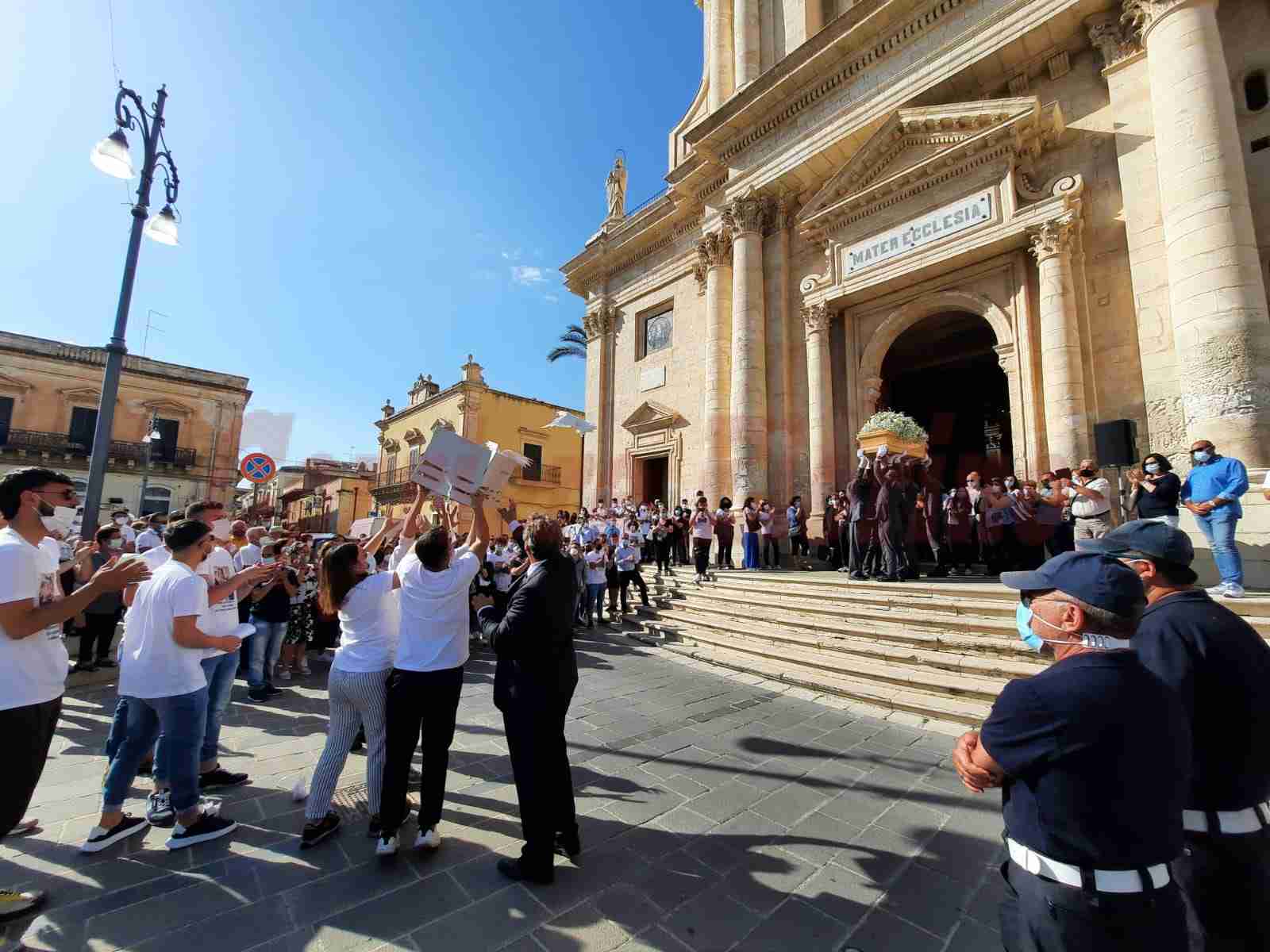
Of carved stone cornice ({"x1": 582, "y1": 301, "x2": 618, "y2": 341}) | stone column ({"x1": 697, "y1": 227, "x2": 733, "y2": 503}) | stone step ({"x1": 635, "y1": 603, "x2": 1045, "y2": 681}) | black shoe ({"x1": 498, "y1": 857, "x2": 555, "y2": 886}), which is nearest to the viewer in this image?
black shoe ({"x1": 498, "y1": 857, "x2": 555, "y2": 886})

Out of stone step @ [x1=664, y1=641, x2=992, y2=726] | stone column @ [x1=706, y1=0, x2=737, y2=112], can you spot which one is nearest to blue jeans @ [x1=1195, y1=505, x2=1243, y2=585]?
stone step @ [x1=664, y1=641, x2=992, y2=726]

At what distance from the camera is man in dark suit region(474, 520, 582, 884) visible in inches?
111

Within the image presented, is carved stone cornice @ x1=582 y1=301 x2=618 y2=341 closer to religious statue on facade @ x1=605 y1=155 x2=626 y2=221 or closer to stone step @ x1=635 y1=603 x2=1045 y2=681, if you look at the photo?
religious statue on facade @ x1=605 y1=155 x2=626 y2=221

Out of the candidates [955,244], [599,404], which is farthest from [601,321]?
[955,244]

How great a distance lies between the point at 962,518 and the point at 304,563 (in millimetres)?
10308

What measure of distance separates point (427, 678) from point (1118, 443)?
32.4 ft

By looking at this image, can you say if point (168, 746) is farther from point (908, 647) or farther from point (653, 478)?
point (653, 478)

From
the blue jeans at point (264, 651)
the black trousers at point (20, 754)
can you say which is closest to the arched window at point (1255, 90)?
the black trousers at point (20, 754)

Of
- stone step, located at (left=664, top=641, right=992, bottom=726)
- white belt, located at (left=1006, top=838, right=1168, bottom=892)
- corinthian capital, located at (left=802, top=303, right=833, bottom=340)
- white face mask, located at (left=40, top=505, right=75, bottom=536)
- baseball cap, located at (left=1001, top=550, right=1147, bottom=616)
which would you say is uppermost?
corinthian capital, located at (left=802, top=303, right=833, bottom=340)

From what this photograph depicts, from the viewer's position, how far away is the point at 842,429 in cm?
1299

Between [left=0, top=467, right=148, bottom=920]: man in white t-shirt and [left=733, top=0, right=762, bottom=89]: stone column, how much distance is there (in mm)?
18019

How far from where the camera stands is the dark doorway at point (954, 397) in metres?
15.1

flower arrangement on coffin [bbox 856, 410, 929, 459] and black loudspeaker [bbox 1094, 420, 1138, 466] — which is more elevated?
flower arrangement on coffin [bbox 856, 410, 929, 459]

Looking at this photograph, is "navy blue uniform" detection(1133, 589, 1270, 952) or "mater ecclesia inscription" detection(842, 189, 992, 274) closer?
"navy blue uniform" detection(1133, 589, 1270, 952)
